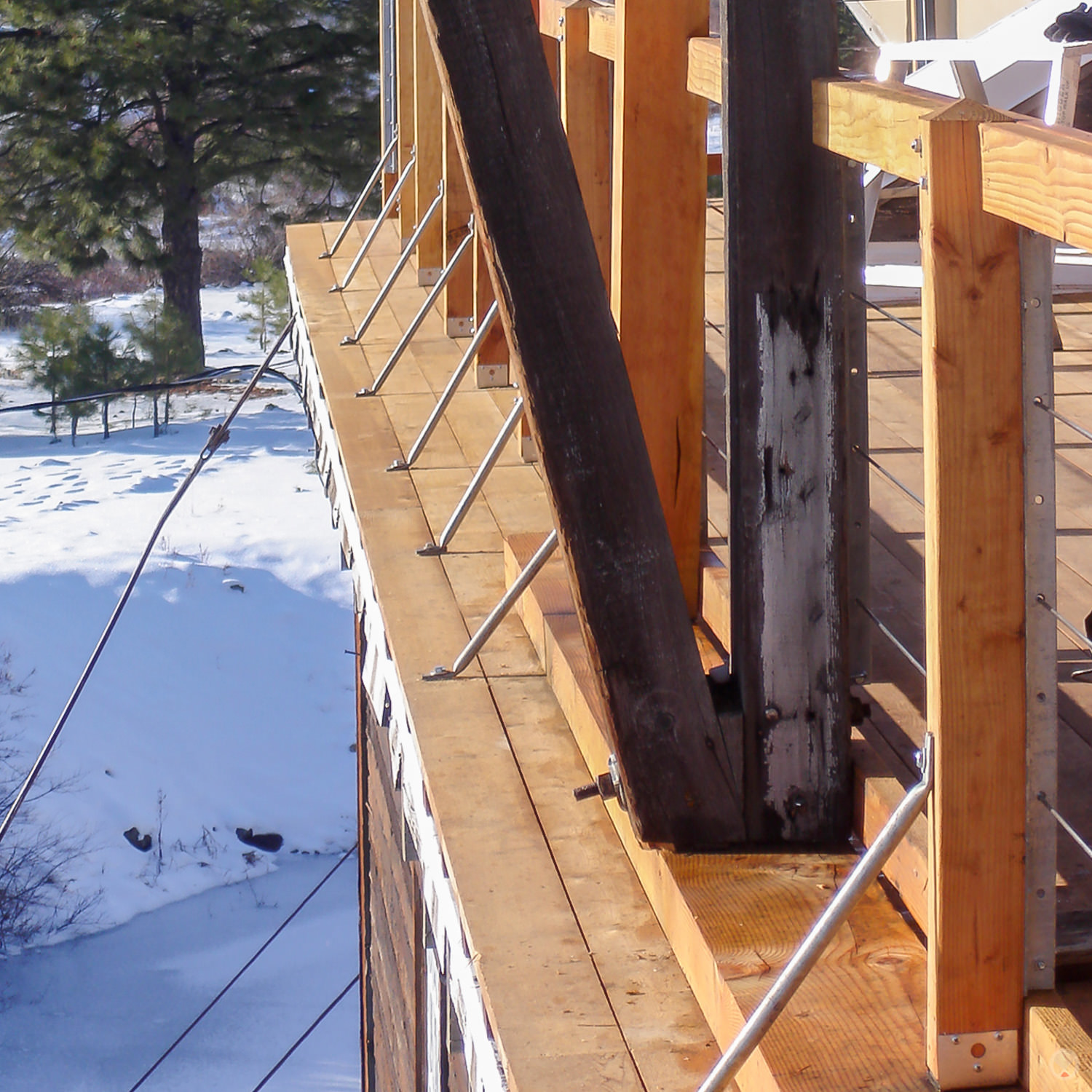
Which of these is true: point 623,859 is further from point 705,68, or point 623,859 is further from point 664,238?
point 705,68

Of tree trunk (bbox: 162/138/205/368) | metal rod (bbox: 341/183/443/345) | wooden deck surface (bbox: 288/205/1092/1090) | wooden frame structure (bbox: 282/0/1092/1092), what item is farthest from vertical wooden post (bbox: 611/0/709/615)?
tree trunk (bbox: 162/138/205/368)

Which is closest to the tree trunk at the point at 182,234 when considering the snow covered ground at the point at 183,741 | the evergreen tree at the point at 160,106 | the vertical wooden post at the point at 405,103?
the evergreen tree at the point at 160,106

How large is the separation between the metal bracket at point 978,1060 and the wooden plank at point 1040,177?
2.79 ft

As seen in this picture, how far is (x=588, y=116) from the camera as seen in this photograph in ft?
11.7

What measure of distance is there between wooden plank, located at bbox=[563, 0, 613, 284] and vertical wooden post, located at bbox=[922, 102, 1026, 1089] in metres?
1.93

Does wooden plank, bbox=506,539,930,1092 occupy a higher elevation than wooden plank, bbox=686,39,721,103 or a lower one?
lower

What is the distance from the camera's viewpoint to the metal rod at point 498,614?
2652 millimetres

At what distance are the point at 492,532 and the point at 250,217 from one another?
761 inches

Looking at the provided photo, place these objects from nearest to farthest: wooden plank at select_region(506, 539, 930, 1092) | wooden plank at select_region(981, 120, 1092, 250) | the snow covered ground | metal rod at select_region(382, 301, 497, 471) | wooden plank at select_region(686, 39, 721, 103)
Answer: wooden plank at select_region(981, 120, 1092, 250) → wooden plank at select_region(506, 539, 930, 1092) → wooden plank at select_region(686, 39, 721, 103) → metal rod at select_region(382, 301, 497, 471) → the snow covered ground

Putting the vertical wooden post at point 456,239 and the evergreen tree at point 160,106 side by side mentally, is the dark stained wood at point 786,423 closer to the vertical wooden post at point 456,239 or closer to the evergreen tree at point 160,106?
the vertical wooden post at point 456,239

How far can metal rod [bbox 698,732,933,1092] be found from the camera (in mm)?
1518

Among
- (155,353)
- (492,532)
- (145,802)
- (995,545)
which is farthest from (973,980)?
(155,353)

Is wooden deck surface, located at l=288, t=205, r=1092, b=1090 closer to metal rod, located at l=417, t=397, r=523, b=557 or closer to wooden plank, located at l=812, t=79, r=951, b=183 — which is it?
metal rod, located at l=417, t=397, r=523, b=557

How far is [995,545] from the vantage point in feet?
4.80
